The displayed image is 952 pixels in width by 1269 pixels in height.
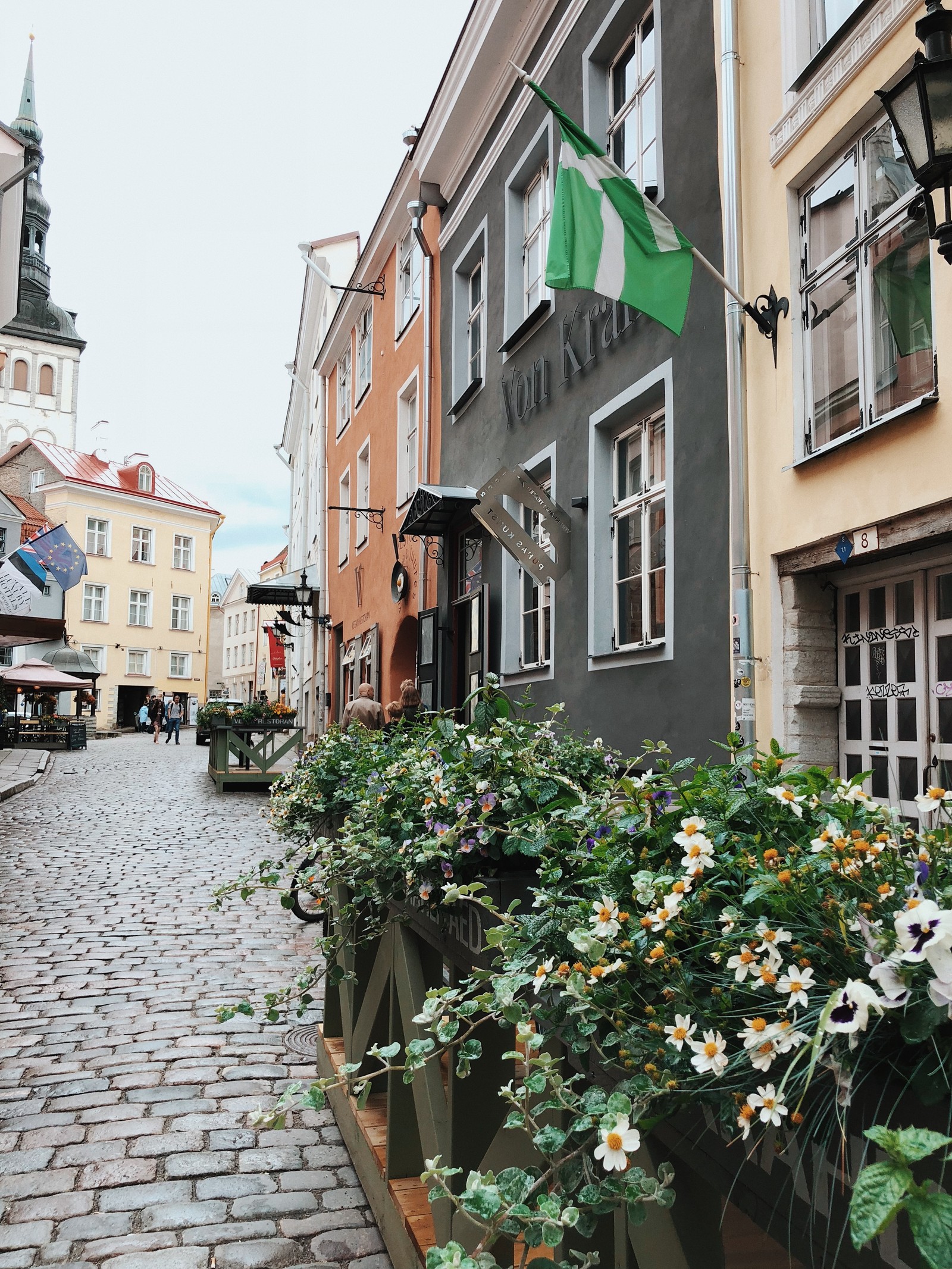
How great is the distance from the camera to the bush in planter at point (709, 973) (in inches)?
39.2

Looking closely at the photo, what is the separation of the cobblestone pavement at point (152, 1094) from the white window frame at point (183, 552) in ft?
152

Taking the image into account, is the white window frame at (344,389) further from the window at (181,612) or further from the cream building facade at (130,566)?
the window at (181,612)

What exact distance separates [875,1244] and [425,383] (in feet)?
44.2

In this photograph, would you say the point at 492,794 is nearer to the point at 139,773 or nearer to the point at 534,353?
the point at 534,353

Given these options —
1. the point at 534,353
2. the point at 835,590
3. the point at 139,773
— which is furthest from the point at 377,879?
the point at 139,773

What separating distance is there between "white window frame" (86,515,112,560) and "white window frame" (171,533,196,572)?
11.9 ft

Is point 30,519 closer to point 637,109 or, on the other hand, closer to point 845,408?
point 637,109

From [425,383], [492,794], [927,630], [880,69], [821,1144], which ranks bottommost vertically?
[821,1144]

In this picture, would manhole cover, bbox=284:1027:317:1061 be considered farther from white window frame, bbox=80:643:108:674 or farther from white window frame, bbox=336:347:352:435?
white window frame, bbox=80:643:108:674

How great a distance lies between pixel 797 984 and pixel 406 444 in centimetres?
1571

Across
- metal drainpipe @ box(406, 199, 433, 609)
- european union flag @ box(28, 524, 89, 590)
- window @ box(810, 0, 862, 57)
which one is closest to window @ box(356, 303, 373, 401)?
metal drainpipe @ box(406, 199, 433, 609)

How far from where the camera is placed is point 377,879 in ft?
9.47

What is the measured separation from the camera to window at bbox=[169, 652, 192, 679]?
53219 millimetres

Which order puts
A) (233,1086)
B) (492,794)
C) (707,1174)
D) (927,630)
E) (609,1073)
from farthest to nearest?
(927,630), (233,1086), (492,794), (609,1073), (707,1174)
